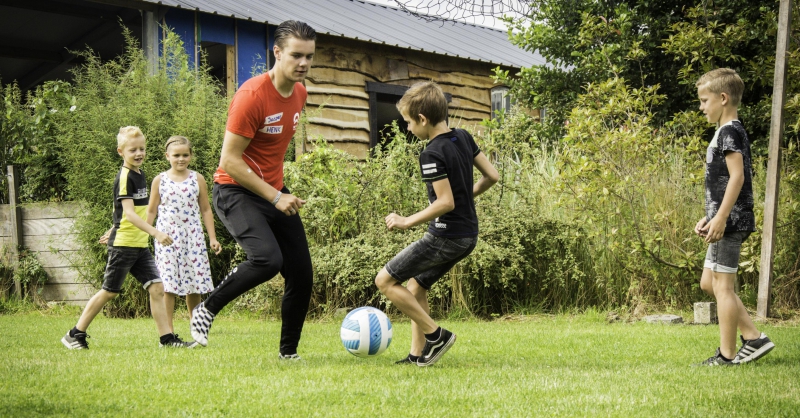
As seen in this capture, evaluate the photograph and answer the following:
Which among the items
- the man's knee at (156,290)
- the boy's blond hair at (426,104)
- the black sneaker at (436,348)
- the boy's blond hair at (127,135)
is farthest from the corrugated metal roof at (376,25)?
the black sneaker at (436,348)

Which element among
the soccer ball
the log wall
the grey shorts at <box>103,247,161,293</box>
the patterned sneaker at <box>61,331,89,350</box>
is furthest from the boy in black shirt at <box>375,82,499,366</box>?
the log wall

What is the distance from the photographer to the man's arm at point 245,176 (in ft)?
14.1

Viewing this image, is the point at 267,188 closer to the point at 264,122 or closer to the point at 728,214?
the point at 264,122

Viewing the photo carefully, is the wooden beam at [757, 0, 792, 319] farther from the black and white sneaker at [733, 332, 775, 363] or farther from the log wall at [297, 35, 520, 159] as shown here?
the log wall at [297, 35, 520, 159]

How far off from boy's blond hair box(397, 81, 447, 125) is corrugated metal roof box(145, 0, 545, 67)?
7.33 m

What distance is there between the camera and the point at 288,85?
4.54 metres

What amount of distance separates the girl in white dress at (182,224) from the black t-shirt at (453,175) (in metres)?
2.78

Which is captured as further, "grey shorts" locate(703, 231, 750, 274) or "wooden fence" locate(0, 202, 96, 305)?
"wooden fence" locate(0, 202, 96, 305)

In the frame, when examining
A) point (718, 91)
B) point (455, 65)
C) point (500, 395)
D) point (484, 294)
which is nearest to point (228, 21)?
point (455, 65)

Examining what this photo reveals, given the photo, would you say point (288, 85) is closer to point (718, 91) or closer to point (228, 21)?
point (718, 91)

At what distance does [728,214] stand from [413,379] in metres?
2.07

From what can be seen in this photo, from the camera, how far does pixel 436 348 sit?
14.9 feet

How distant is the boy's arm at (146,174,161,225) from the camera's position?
6062 mm

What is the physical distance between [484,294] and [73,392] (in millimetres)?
5104
